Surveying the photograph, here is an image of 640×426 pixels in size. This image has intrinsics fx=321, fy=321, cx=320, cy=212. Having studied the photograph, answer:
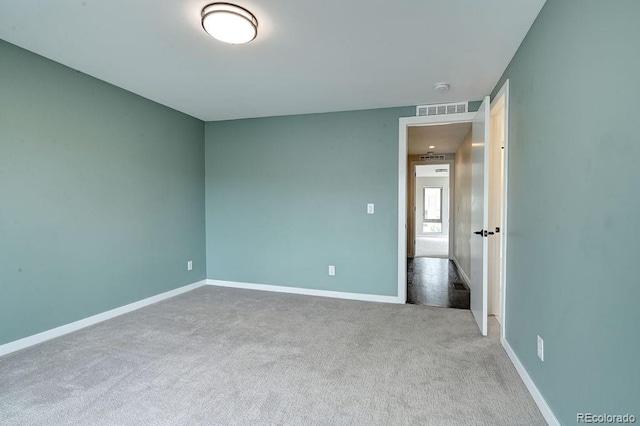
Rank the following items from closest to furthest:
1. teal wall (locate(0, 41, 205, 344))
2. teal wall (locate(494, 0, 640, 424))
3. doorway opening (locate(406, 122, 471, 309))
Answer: teal wall (locate(494, 0, 640, 424)), teal wall (locate(0, 41, 205, 344)), doorway opening (locate(406, 122, 471, 309))

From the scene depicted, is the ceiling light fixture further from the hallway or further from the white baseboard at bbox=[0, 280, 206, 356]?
the white baseboard at bbox=[0, 280, 206, 356]

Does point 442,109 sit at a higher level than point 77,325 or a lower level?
higher

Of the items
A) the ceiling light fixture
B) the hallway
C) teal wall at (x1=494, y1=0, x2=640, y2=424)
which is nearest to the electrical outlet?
teal wall at (x1=494, y1=0, x2=640, y2=424)

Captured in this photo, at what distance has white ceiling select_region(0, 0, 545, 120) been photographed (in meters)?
1.95

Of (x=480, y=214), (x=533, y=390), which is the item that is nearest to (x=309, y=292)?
(x=480, y=214)

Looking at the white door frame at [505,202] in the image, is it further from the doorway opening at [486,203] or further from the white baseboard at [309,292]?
the white baseboard at [309,292]

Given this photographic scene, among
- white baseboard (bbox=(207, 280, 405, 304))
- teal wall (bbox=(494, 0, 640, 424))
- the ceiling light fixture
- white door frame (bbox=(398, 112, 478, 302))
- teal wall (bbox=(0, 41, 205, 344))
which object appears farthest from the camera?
white baseboard (bbox=(207, 280, 405, 304))

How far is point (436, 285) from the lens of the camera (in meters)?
4.78

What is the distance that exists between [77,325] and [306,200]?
106 inches

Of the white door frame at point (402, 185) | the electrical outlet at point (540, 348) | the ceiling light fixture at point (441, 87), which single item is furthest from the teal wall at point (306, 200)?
the electrical outlet at point (540, 348)

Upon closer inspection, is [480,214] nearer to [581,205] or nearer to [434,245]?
[581,205]

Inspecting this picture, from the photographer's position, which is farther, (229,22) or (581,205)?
(229,22)

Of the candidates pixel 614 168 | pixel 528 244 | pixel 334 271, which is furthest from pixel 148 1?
pixel 334 271

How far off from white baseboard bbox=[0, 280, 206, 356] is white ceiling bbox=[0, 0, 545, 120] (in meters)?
2.29
